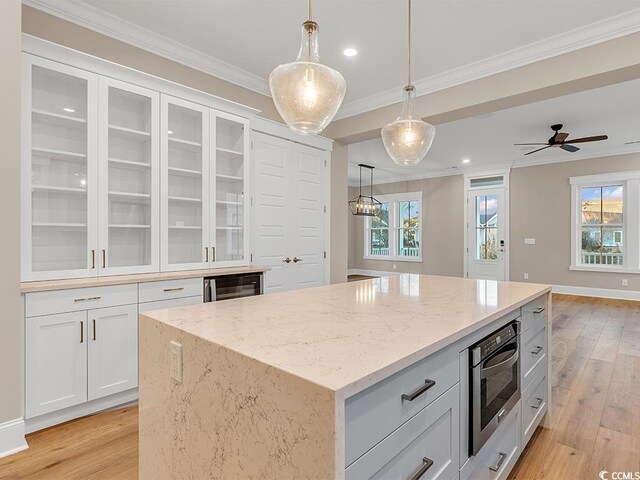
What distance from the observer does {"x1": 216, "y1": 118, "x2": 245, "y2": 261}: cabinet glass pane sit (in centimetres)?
343

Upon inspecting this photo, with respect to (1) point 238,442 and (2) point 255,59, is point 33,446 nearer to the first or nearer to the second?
(1) point 238,442

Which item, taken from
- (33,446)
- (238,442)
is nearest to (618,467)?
(238,442)

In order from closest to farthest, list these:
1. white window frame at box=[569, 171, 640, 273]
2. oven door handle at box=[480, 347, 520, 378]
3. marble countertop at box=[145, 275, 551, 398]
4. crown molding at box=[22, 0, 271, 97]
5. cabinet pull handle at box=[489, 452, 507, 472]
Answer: marble countertop at box=[145, 275, 551, 398] → oven door handle at box=[480, 347, 520, 378] → cabinet pull handle at box=[489, 452, 507, 472] → crown molding at box=[22, 0, 271, 97] → white window frame at box=[569, 171, 640, 273]

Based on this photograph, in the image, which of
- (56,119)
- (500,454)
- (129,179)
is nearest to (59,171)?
(56,119)

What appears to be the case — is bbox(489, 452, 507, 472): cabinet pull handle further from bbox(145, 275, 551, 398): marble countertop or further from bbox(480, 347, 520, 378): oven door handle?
bbox(145, 275, 551, 398): marble countertop

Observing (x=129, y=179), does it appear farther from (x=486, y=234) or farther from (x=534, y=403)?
(x=486, y=234)

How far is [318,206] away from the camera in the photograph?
15.1ft

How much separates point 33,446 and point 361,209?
7.21 meters

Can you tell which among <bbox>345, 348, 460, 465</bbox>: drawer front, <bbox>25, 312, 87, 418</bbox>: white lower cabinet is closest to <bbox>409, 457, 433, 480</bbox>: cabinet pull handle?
<bbox>345, 348, 460, 465</bbox>: drawer front

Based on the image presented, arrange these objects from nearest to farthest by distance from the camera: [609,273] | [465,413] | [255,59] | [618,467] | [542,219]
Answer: [465,413]
[618,467]
[255,59]
[609,273]
[542,219]

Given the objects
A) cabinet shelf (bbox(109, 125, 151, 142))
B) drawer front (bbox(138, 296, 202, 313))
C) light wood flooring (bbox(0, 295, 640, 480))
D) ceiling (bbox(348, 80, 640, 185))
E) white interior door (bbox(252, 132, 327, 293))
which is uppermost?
ceiling (bbox(348, 80, 640, 185))

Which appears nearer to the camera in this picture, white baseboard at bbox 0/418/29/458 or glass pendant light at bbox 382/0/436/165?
white baseboard at bbox 0/418/29/458

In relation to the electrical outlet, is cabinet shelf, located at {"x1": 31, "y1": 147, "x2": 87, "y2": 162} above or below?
above

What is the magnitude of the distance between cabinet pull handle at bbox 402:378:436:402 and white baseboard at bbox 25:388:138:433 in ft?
7.80
